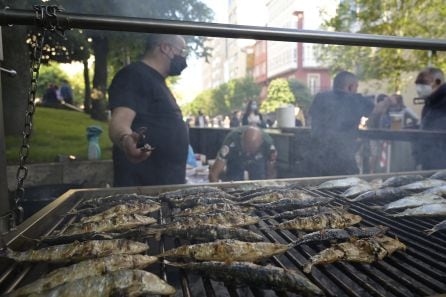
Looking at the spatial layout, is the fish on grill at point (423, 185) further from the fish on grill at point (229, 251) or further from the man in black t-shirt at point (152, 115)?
the man in black t-shirt at point (152, 115)

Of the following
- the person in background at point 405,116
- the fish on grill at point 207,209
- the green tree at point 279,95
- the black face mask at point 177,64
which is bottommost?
the fish on grill at point 207,209

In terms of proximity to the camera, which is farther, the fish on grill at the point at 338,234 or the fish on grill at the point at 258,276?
the fish on grill at the point at 338,234

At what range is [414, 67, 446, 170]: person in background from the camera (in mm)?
6758

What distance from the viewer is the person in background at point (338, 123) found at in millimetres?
6855

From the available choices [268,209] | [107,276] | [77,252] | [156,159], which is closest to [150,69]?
[156,159]

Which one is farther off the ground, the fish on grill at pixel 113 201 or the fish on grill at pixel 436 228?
the fish on grill at pixel 113 201

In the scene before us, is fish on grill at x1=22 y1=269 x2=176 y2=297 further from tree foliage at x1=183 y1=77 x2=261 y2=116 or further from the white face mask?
tree foliage at x1=183 y1=77 x2=261 y2=116

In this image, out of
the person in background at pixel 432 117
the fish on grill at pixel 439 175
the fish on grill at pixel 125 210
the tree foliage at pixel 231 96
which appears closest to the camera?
the fish on grill at pixel 125 210

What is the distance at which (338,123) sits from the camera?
6984 mm

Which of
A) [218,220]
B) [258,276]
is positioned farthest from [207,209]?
[258,276]

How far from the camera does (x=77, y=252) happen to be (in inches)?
90.4

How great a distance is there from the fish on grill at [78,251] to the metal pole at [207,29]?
1.40 m

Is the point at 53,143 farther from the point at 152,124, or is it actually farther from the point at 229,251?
the point at 229,251

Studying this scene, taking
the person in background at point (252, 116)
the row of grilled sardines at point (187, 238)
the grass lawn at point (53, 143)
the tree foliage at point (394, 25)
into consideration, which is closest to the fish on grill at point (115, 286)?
the row of grilled sardines at point (187, 238)
